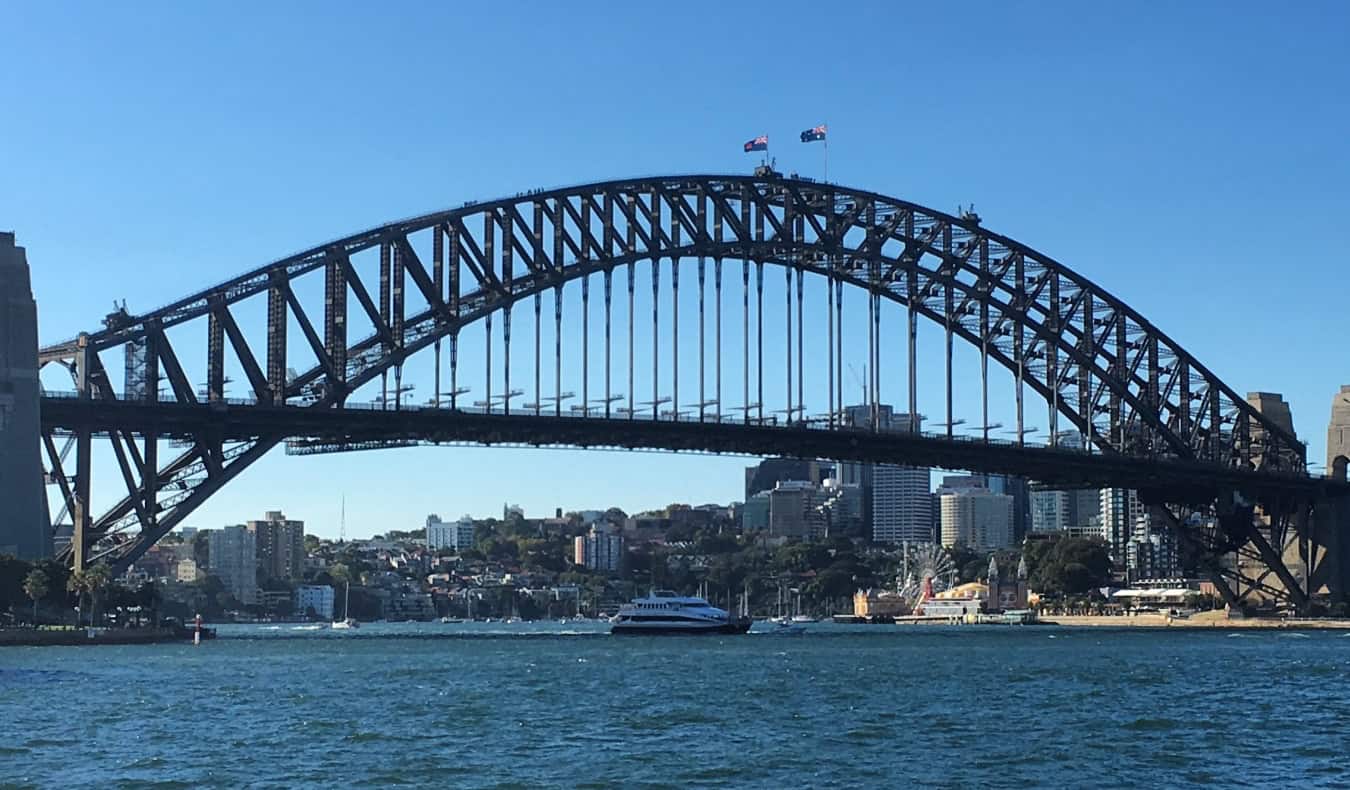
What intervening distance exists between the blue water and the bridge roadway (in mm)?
11715

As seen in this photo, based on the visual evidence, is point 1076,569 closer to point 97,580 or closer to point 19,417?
point 97,580

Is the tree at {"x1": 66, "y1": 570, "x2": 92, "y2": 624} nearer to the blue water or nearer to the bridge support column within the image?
the blue water

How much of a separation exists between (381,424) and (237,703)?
40.4 m

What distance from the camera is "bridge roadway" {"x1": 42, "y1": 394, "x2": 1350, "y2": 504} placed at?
9462 cm

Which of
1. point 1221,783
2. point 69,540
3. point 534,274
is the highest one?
point 534,274

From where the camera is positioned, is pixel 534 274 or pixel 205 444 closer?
pixel 205 444

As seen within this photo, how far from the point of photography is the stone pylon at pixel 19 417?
8881cm

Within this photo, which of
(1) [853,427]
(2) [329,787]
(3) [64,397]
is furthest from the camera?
(1) [853,427]

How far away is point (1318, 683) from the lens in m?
66.4

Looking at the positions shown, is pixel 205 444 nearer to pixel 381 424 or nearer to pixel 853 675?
pixel 381 424

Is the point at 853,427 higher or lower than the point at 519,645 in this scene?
higher

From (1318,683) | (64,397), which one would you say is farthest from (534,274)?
(1318,683)

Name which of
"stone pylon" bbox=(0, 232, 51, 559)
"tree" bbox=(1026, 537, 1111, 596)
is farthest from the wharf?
"tree" bbox=(1026, 537, 1111, 596)

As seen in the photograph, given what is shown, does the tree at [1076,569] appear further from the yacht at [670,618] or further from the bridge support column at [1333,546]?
the bridge support column at [1333,546]
